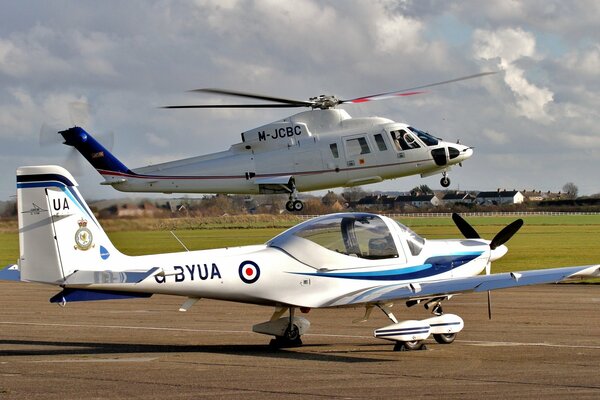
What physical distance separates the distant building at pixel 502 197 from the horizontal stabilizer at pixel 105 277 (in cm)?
8218

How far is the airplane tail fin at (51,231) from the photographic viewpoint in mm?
15656

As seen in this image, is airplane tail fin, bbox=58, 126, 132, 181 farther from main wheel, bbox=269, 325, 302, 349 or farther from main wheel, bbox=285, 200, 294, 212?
main wheel, bbox=269, 325, 302, 349

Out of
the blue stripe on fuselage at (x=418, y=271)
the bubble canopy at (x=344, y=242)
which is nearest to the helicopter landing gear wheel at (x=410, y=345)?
the blue stripe on fuselage at (x=418, y=271)

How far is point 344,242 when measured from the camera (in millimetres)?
17109

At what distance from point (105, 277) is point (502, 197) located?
86006mm

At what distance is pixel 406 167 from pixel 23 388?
25031 millimetres

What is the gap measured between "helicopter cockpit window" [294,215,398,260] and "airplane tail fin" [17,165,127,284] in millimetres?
3239

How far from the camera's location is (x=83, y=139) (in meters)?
35.0

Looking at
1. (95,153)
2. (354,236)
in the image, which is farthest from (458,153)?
(354,236)

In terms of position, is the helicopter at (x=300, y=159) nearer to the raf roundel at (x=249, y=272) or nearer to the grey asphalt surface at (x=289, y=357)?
the grey asphalt surface at (x=289, y=357)

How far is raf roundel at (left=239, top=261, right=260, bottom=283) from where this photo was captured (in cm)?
1653

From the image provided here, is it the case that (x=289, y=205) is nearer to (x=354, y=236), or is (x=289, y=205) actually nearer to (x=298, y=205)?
(x=298, y=205)

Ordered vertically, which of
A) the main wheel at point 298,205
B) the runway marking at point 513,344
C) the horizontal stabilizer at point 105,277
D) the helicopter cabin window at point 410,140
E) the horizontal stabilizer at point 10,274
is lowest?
the runway marking at point 513,344

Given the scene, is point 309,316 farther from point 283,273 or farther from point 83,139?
point 83,139
